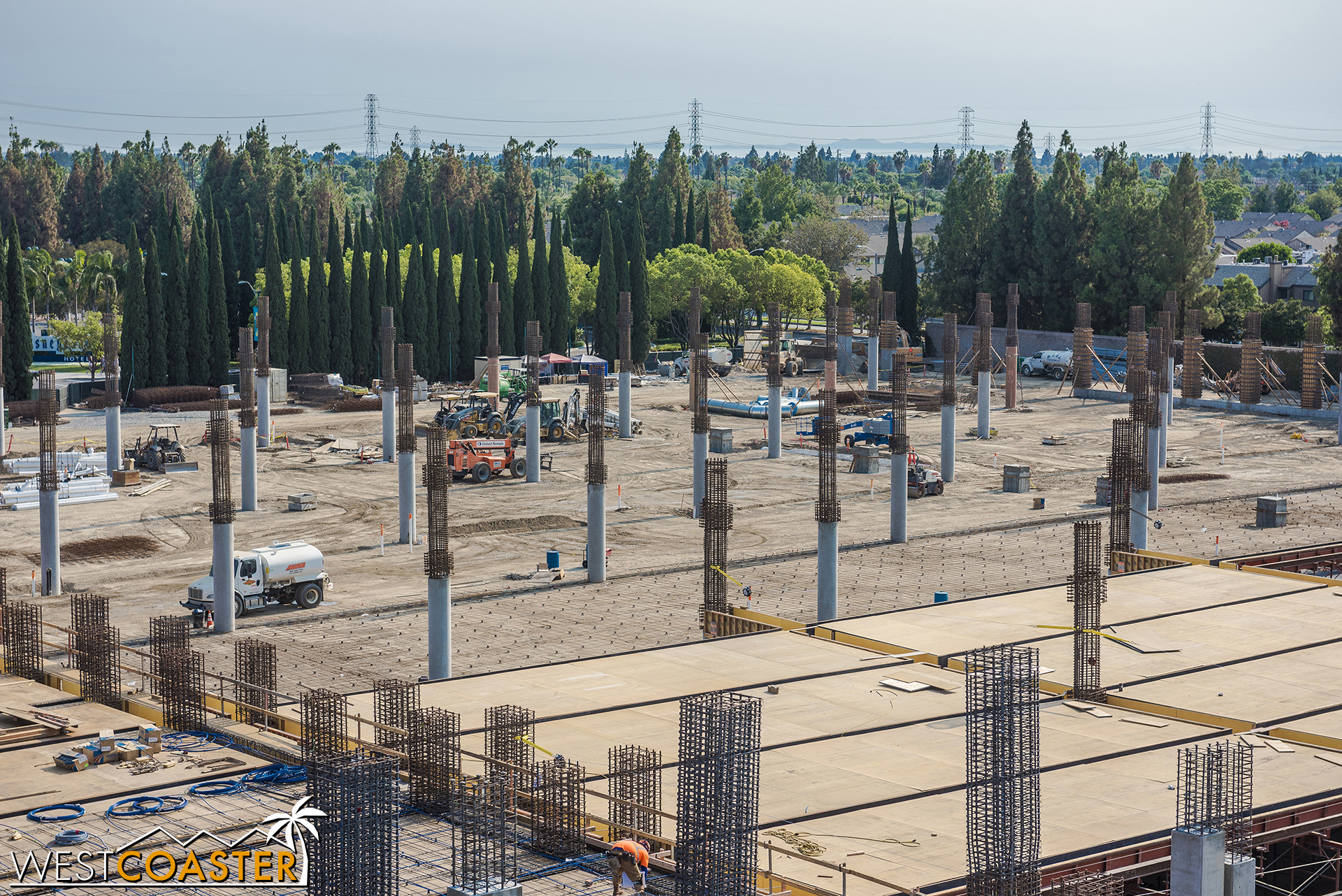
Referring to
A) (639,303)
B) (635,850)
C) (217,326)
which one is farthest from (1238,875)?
(639,303)

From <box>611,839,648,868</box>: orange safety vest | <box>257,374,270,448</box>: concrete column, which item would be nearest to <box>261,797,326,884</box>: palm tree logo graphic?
<box>611,839,648,868</box>: orange safety vest

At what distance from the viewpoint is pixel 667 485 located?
53406 mm

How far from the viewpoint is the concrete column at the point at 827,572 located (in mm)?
34562

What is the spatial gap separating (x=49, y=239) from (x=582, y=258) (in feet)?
172

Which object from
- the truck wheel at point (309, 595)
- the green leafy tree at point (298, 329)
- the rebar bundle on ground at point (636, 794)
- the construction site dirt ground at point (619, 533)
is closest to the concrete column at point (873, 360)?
the construction site dirt ground at point (619, 533)

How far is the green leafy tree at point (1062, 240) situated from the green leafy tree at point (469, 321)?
32123 mm

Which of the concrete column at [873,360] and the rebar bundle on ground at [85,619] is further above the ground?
the concrete column at [873,360]

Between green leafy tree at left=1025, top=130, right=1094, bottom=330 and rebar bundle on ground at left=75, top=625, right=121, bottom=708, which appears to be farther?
green leafy tree at left=1025, top=130, right=1094, bottom=330

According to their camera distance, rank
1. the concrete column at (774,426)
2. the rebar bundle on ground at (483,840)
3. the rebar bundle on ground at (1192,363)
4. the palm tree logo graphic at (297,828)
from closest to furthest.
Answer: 1. the rebar bundle on ground at (483,840)
2. the palm tree logo graphic at (297,828)
3. the concrete column at (774,426)
4. the rebar bundle on ground at (1192,363)

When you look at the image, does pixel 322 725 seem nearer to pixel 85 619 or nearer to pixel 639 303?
pixel 85 619

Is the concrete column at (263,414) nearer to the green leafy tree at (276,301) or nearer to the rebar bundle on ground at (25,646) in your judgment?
the green leafy tree at (276,301)

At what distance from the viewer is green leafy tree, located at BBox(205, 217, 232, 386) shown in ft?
254

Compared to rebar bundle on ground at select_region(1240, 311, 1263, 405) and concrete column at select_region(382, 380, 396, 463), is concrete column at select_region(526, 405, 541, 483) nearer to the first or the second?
concrete column at select_region(382, 380, 396, 463)

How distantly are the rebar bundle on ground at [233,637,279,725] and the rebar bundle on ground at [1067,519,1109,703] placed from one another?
1286cm
